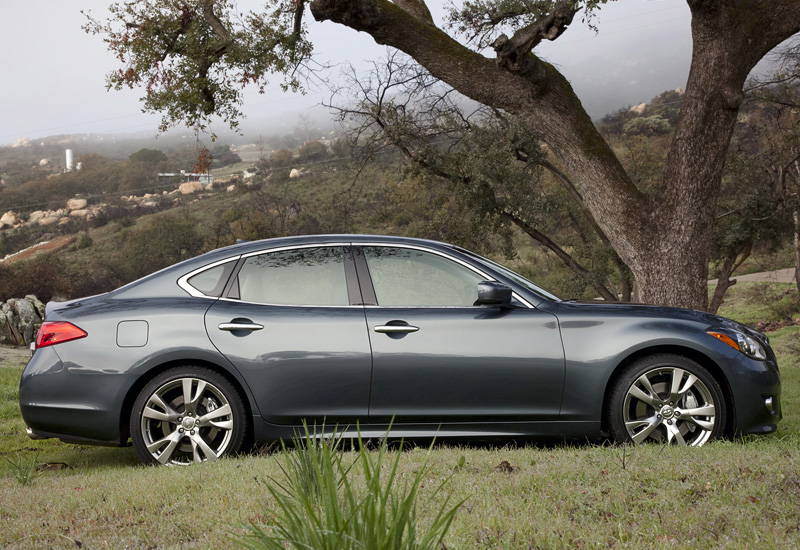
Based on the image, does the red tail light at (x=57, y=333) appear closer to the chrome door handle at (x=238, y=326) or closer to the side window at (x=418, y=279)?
the chrome door handle at (x=238, y=326)

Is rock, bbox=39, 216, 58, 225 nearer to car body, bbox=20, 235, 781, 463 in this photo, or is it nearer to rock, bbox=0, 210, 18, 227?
rock, bbox=0, 210, 18, 227

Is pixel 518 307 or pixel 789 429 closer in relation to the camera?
pixel 518 307

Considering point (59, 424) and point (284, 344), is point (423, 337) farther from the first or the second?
point (59, 424)

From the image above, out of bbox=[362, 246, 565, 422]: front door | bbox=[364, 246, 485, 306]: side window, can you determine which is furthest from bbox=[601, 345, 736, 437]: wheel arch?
bbox=[364, 246, 485, 306]: side window

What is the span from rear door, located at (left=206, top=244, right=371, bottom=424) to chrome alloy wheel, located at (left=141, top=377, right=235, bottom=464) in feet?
0.91

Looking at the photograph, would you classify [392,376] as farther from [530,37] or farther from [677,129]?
[677,129]

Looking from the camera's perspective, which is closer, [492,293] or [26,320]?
[492,293]

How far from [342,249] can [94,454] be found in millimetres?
2998

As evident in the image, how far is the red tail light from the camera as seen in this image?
5218mm

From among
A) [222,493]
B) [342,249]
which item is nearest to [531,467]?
[222,493]

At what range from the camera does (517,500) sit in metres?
3.64

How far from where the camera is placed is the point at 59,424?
5.17 meters

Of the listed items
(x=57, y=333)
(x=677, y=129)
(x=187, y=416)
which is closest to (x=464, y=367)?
(x=187, y=416)

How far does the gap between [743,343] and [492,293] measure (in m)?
1.83
